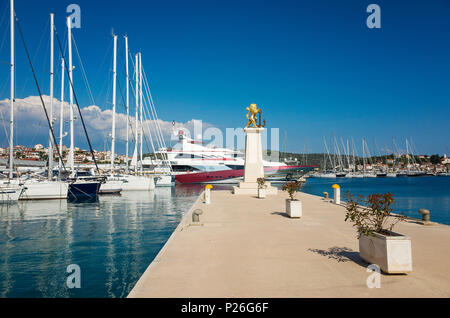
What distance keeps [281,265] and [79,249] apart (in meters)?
8.12

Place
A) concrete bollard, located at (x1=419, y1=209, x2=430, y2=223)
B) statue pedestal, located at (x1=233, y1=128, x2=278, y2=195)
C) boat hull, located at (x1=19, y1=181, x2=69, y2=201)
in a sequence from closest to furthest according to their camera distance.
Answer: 1. concrete bollard, located at (x1=419, y1=209, x2=430, y2=223)
2. statue pedestal, located at (x1=233, y1=128, x2=278, y2=195)
3. boat hull, located at (x1=19, y1=181, x2=69, y2=201)

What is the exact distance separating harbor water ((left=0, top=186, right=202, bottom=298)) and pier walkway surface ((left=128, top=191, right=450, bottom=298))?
73.0 inches

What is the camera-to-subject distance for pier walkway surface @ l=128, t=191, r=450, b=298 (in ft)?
14.8

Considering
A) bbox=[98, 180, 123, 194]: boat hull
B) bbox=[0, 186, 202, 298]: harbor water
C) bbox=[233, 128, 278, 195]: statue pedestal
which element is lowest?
bbox=[0, 186, 202, 298]: harbor water

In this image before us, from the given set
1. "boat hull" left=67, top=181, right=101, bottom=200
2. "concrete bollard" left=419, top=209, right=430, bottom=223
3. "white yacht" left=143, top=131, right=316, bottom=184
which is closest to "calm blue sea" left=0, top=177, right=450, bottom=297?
"boat hull" left=67, top=181, right=101, bottom=200

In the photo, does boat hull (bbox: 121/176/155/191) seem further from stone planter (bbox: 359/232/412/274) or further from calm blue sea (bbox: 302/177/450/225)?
stone planter (bbox: 359/232/412/274)

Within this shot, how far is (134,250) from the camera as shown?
10.3 m

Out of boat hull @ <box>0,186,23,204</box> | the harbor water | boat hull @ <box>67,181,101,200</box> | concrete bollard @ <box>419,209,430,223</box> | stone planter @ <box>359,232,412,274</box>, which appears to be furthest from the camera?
boat hull @ <box>67,181,101,200</box>
